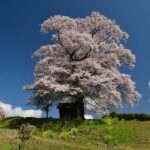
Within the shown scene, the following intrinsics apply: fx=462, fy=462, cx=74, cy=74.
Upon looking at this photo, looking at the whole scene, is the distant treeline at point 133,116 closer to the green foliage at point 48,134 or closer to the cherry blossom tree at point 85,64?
the cherry blossom tree at point 85,64

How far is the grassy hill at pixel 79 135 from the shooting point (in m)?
31.5

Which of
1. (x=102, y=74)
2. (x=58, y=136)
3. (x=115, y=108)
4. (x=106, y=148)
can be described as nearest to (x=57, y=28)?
(x=102, y=74)

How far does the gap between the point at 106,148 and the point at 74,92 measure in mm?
14405

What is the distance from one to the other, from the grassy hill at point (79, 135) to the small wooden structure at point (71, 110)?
13.7ft

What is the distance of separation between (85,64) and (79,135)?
492 inches

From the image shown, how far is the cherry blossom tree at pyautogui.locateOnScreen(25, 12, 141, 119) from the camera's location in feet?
155

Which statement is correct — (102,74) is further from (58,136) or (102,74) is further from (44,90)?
(58,136)

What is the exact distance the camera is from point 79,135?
3766cm

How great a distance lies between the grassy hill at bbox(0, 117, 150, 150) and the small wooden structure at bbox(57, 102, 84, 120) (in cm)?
417

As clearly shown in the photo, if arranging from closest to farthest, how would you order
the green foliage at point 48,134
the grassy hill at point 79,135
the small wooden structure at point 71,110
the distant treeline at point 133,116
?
1. the grassy hill at point 79,135
2. the green foliage at point 48,134
3. the distant treeline at point 133,116
4. the small wooden structure at point 71,110

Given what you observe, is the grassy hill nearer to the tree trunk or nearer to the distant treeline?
the distant treeline

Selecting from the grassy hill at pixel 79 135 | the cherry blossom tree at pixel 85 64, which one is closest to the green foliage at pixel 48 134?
the grassy hill at pixel 79 135

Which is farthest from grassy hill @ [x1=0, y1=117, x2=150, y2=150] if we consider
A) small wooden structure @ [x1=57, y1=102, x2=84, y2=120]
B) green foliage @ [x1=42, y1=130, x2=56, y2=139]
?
small wooden structure @ [x1=57, y1=102, x2=84, y2=120]

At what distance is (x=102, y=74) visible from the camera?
48938 mm
